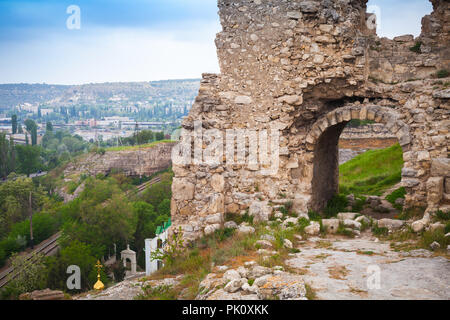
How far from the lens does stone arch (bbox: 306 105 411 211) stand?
8875mm

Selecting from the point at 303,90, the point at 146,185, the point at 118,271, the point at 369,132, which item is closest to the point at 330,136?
the point at 303,90

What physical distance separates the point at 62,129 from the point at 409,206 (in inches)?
4858

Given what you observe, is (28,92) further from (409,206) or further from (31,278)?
(409,206)

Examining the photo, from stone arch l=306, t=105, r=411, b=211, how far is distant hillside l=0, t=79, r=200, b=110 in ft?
405

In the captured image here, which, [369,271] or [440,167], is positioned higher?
[440,167]

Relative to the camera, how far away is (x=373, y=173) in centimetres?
1761

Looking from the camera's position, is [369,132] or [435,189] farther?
[369,132]

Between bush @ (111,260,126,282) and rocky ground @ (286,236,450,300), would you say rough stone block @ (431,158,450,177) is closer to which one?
rocky ground @ (286,236,450,300)

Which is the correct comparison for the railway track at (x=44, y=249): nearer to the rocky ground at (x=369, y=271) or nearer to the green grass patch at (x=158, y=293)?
the green grass patch at (x=158, y=293)

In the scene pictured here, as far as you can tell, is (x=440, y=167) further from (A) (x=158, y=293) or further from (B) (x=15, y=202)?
(B) (x=15, y=202)

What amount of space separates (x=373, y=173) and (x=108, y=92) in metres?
154

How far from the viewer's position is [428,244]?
6.30 m

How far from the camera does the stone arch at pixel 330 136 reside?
29.1 ft
